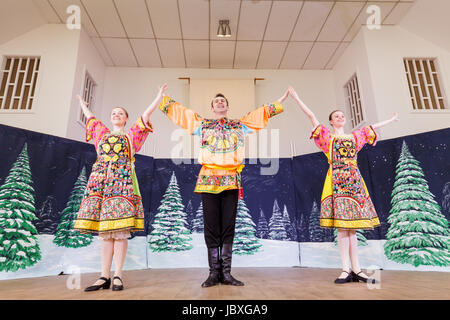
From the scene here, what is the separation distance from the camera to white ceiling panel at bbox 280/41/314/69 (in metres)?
4.67

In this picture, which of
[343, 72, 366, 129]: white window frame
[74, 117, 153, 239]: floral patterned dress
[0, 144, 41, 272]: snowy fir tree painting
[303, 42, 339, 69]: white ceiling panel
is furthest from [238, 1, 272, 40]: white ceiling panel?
[0, 144, 41, 272]: snowy fir tree painting

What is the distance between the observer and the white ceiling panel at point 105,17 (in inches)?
150

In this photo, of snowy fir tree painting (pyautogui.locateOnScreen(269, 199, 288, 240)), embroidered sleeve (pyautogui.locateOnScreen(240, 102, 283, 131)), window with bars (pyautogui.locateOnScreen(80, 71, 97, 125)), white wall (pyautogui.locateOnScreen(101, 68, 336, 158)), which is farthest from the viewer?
white wall (pyautogui.locateOnScreen(101, 68, 336, 158))

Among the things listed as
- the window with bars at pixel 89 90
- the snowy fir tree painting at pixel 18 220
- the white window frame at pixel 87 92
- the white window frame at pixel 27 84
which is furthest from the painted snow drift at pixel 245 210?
the window with bars at pixel 89 90

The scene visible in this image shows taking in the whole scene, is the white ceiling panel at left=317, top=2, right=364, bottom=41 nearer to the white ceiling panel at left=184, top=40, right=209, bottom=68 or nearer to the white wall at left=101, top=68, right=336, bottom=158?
the white wall at left=101, top=68, right=336, bottom=158

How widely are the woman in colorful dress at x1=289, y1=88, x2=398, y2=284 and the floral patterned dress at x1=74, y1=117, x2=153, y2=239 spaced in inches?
53.6

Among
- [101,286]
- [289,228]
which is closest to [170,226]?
[289,228]

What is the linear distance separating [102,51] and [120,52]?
0.30m

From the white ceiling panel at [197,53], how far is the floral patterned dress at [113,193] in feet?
9.94

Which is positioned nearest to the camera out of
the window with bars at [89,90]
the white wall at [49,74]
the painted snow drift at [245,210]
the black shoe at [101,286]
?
the black shoe at [101,286]

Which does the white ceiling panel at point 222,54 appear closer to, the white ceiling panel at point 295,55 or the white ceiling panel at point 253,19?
the white ceiling panel at point 253,19

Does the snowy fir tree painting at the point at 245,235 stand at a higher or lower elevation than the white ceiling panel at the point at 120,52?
lower

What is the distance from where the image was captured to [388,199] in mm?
3168

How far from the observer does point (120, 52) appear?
4.80 meters
